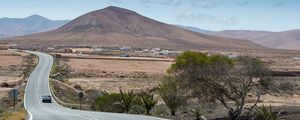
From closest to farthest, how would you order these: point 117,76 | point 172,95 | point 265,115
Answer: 1. point 265,115
2. point 172,95
3. point 117,76

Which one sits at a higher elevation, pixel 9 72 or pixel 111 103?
pixel 111 103

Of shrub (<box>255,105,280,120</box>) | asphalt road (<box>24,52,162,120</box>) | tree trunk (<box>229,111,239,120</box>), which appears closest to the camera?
shrub (<box>255,105,280,120</box>)

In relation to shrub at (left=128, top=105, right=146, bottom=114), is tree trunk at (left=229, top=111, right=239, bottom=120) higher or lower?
higher

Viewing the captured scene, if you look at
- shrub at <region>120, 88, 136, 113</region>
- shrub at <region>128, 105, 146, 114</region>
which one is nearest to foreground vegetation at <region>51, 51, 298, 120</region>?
shrub at <region>128, 105, 146, 114</region>

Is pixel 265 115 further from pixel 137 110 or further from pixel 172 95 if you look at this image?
pixel 137 110

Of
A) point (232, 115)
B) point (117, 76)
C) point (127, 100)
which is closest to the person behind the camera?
point (232, 115)

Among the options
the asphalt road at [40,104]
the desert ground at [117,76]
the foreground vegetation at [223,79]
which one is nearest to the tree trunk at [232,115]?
→ the foreground vegetation at [223,79]

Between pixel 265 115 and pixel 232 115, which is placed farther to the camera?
pixel 232 115

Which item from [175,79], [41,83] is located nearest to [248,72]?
[175,79]

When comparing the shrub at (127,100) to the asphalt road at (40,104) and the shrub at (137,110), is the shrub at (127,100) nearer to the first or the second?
the shrub at (137,110)

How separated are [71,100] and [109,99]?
1783 centimetres

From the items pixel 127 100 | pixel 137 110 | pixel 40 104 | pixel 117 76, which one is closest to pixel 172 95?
pixel 137 110

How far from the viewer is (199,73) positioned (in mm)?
28672

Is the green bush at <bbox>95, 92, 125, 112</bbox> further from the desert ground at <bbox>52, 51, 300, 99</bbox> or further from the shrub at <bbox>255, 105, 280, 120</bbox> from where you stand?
the shrub at <bbox>255, 105, 280, 120</bbox>
